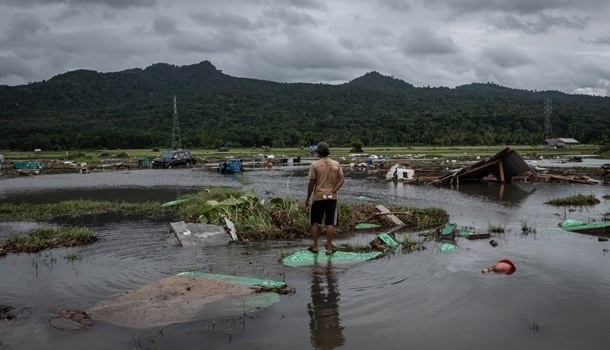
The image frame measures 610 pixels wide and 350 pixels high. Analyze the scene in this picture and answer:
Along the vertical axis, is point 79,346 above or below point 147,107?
below

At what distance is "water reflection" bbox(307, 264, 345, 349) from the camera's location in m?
5.22

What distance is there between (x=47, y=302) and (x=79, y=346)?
182 centimetres

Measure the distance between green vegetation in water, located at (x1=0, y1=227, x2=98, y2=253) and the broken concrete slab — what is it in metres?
1.95

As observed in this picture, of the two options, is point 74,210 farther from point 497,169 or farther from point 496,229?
point 497,169

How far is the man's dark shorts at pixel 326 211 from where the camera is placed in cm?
896

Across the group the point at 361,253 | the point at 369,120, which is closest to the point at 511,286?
the point at 361,253

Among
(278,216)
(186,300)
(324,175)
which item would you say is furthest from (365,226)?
(186,300)

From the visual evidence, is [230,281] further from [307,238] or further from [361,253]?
[307,238]

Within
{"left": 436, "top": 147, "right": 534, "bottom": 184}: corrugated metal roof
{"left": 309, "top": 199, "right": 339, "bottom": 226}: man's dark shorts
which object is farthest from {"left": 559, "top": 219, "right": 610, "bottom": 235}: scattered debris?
{"left": 436, "top": 147, "right": 534, "bottom": 184}: corrugated metal roof

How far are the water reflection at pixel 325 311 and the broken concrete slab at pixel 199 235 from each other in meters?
3.08

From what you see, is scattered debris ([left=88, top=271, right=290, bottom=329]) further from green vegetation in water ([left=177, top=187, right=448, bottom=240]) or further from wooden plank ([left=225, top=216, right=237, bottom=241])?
green vegetation in water ([left=177, top=187, right=448, bottom=240])

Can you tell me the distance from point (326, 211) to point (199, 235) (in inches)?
118

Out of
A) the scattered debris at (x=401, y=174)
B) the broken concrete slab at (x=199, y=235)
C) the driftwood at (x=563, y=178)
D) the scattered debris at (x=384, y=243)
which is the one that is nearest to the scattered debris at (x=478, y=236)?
the scattered debris at (x=384, y=243)

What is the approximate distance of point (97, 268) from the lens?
8.38m
